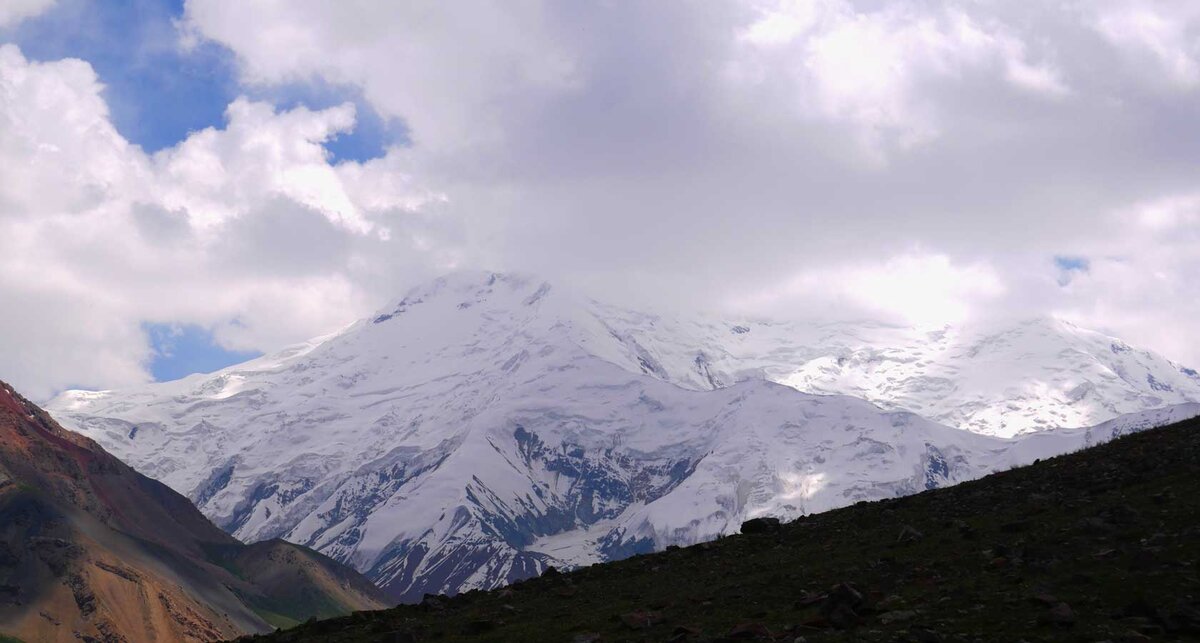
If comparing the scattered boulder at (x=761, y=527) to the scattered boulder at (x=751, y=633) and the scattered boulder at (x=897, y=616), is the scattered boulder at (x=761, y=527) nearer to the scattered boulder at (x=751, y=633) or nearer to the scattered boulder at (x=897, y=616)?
the scattered boulder at (x=751, y=633)

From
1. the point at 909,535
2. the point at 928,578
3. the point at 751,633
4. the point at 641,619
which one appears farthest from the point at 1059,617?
the point at 641,619

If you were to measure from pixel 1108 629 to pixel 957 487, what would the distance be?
64.8 ft

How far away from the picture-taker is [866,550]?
130 ft

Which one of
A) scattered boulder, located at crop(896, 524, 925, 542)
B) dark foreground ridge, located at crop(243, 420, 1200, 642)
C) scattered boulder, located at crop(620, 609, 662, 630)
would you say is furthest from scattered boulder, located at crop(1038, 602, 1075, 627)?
scattered boulder, located at crop(620, 609, 662, 630)

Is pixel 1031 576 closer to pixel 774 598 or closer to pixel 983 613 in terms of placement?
pixel 983 613

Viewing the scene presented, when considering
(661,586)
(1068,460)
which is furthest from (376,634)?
(1068,460)

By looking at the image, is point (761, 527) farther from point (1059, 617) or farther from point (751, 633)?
point (1059, 617)

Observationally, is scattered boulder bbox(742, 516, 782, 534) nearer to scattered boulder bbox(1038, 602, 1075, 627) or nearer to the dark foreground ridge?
the dark foreground ridge

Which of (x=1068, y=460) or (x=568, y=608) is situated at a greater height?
(x=1068, y=460)

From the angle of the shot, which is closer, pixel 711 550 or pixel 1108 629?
pixel 1108 629

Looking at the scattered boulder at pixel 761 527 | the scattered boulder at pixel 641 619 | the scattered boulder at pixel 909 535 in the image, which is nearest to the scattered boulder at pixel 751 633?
the scattered boulder at pixel 641 619

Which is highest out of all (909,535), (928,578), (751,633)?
(909,535)

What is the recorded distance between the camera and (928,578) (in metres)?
34.2

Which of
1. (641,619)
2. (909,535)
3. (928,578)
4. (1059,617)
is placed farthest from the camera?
(909,535)
